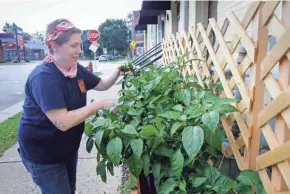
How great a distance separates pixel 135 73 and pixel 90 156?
7.71ft

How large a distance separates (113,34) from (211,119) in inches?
2365

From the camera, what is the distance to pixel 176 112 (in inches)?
63.1

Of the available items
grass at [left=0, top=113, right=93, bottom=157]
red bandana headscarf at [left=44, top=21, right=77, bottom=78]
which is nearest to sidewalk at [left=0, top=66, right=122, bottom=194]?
grass at [left=0, top=113, right=93, bottom=157]

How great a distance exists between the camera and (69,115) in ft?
6.15

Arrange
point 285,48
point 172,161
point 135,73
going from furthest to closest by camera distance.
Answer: point 135,73 < point 172,161 < point 285,48

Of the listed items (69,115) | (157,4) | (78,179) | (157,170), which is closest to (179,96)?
(157,170)

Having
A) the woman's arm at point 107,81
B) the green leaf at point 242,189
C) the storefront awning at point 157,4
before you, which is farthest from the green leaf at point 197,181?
the storefront awning at point 157,4

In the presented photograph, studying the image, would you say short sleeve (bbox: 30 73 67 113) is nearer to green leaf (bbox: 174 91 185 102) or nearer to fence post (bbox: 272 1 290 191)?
green leaf (bbox: 174 91 185 102)

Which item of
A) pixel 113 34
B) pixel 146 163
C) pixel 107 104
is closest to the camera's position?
pixel 146 163

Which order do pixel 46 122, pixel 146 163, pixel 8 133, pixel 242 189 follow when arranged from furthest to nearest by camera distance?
pixel 8 133, pixel 46 122, pixel 146 163, pixel 242 189

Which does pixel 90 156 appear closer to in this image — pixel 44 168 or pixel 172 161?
pixel 44 168

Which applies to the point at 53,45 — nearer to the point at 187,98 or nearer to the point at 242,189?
the point at 187,98

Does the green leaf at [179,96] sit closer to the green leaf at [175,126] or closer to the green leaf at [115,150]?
the green leaf at [175,126]

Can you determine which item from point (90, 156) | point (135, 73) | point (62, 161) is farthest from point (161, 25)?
point (62, 161)
